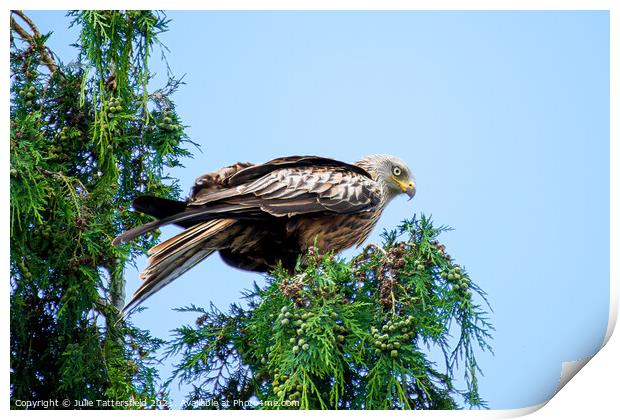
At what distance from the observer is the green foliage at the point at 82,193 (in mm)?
4039

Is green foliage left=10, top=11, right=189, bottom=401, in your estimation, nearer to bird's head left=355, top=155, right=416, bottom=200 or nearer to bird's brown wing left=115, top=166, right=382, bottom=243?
bird's brown wing left=115, top=166, right=382, bottom=243

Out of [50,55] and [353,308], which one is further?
[50,55]

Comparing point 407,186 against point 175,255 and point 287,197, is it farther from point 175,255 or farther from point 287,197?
point 175,255

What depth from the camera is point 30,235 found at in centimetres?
404

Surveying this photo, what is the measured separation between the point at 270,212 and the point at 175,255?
0.42 metres

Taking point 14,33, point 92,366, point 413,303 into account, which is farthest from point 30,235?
point 413,303

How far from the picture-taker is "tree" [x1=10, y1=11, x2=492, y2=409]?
12.0 ft

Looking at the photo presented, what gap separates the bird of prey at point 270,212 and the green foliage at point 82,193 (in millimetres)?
234

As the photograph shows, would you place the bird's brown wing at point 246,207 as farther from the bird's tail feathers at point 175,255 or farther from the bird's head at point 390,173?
the bird's head at point 390,173

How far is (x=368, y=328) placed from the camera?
12.0 ft

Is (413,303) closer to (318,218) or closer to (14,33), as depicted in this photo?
(318,218)

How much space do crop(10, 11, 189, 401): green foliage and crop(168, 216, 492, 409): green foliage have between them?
496 millimetres

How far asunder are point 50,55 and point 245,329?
145cm

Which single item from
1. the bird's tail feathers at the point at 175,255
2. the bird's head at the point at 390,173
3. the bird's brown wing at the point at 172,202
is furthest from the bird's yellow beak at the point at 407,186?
the bird's tail feathers at the point at 175,255
